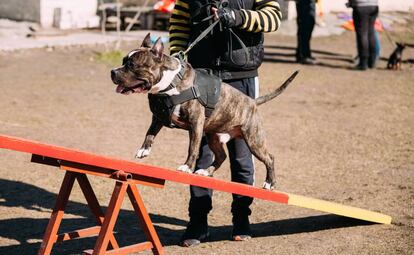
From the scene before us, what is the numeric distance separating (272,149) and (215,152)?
3803mm

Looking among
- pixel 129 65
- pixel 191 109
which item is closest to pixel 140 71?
pixel 129 65

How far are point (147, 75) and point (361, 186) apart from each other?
3.87 meters

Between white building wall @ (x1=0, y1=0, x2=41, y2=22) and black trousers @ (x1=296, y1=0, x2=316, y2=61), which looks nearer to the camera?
black trousers @ (x1=296, y1=0, x2=316, y2=61)

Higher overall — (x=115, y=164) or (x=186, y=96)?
(x=186, y=96)

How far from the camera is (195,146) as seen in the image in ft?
18.2

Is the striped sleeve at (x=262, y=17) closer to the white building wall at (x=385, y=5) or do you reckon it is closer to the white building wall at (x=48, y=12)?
the white building wall at (x=48, y=12)

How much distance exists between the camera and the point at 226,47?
6.15 m

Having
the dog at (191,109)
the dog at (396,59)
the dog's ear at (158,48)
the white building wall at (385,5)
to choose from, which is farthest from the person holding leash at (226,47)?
the white building wall at (385,5)

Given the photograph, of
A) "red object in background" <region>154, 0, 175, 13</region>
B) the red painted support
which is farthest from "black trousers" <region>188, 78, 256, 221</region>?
"red object in background" <region>154, 0, 175, 13</region>

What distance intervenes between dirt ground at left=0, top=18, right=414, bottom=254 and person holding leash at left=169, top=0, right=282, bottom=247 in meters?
0.33

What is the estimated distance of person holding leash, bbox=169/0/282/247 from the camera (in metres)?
5.97

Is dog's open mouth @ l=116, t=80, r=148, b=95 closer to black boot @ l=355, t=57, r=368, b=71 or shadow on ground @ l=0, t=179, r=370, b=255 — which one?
Answer: shadow on ground @ l=0, t=179, r=370, b=255

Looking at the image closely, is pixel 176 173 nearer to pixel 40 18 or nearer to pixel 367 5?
pixel 367 5

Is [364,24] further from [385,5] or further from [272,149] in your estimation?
[385,5]
